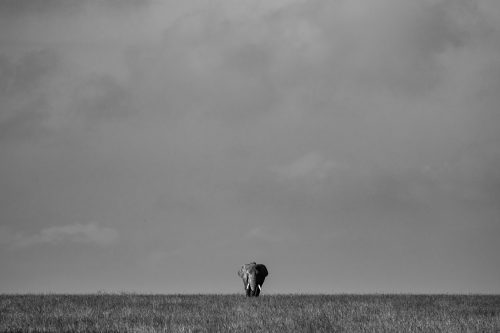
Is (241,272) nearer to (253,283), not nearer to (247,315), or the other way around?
(253,283)

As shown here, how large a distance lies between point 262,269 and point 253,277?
82 cm

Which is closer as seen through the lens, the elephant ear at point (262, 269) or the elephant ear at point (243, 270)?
the elephant ear at point (262, 269)

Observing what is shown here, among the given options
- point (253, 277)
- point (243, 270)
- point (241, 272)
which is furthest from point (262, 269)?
point (241, 272)

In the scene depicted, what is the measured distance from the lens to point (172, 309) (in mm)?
22531

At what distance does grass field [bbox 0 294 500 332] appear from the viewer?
17391 mm

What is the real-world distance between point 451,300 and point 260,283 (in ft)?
35.1

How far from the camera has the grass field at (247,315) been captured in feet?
57.1

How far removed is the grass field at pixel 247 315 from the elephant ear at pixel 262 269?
7.98m

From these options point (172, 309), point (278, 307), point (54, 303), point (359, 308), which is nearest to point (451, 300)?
point (359, 308)

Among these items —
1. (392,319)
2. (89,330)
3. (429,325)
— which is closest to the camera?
(89,330)

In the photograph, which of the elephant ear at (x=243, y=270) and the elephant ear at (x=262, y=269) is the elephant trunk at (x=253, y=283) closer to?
the elephant ear at (x=262, y=269)

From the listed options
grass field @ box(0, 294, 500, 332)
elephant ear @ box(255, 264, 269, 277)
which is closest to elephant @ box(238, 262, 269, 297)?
elephant ear @ box(255, 264, 269, 277)

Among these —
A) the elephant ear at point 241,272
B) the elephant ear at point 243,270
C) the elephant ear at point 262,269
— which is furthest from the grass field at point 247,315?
the elephant ear at point 241,272

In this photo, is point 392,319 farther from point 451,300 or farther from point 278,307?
point 451,300
